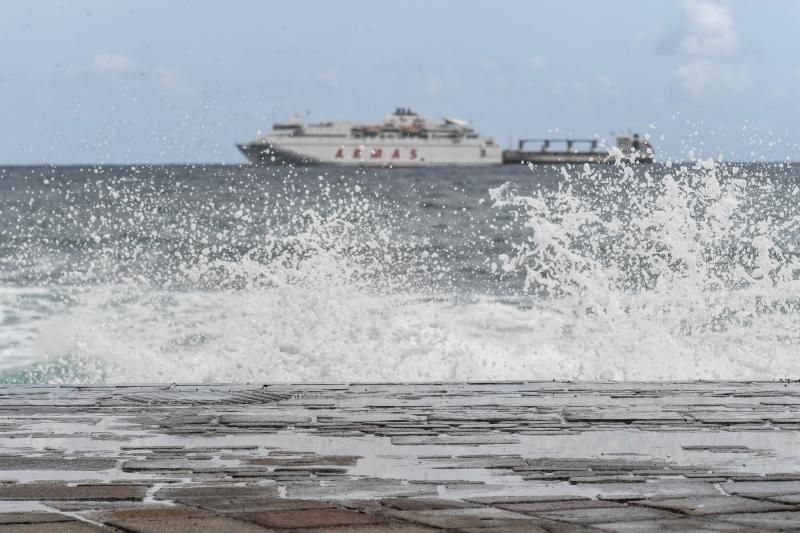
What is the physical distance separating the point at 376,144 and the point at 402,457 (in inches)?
3790

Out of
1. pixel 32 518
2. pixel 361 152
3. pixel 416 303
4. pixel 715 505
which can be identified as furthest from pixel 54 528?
pixel 361 152

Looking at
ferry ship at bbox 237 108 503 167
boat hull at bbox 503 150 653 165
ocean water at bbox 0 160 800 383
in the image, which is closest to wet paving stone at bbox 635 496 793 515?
ocean water at bbox 0 160 800 383

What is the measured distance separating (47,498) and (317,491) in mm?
700

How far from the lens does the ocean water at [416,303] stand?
968 cm

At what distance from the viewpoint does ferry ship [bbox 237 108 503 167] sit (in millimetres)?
98375

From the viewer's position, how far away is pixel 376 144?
328 feet

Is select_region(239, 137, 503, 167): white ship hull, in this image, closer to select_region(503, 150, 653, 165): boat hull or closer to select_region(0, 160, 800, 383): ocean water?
select_region(503, 150, 653, 165): boat hull

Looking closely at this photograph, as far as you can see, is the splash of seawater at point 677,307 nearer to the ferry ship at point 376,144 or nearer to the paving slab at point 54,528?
the paving slab at point 54,528

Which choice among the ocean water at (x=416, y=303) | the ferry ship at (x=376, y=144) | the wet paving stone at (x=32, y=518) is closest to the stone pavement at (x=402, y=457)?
the wet paving stone at (x=32, y=518)

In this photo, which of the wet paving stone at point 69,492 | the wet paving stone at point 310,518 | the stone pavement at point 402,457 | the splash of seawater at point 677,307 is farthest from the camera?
the splash of seawater at point 677,307

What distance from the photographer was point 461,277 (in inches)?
749

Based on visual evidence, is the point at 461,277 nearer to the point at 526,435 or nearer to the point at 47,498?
the point at 526,435

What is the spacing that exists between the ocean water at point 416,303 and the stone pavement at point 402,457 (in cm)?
341

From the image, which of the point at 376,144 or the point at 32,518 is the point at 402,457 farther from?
the point at 376,144
